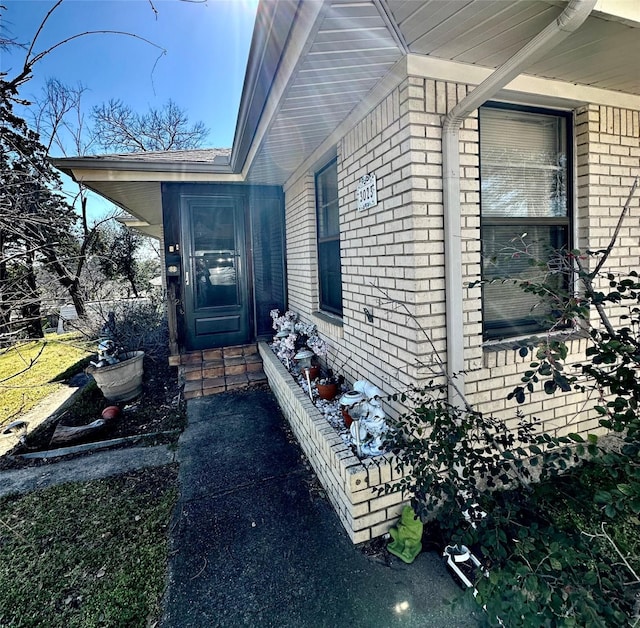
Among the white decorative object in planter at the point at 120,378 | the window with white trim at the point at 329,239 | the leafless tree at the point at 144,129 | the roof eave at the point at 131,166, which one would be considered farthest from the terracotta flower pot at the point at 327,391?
the leafless tree at the point at 144,129

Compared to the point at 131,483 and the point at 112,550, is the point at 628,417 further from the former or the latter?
the point at 131,483

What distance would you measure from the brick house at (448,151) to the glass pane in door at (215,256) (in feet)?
5.32

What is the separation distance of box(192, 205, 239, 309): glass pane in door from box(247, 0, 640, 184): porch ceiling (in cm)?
270

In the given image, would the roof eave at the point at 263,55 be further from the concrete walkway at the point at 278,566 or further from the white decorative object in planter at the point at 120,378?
the white decorative object in planter at the point at 120,378

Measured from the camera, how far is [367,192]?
2705 mm

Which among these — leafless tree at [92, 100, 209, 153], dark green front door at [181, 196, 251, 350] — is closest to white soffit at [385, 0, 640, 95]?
dark green front door at [181, 196, 251, 350]

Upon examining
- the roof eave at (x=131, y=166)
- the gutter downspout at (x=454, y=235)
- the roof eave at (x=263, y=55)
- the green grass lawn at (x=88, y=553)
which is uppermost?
the roof eave at (x=131, y=166)

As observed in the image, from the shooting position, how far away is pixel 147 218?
746 cm

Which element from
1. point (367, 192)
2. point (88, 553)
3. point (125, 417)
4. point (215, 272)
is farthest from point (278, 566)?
point (215, 272)

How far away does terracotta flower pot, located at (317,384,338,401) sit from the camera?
129 inches

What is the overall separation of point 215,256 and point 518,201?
3973mm

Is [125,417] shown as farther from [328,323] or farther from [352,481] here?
[352,481]

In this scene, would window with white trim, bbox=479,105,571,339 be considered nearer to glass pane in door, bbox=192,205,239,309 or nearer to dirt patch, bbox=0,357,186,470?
dirt patch, bbox=0,357,186,470

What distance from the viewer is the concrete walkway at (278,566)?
1729 millimetres
